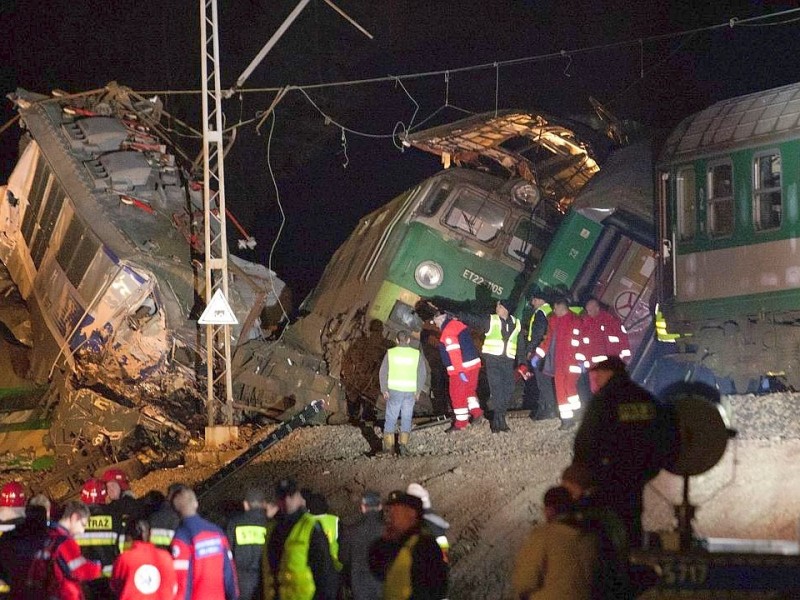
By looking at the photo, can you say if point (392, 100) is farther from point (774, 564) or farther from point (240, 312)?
point (774, 564)

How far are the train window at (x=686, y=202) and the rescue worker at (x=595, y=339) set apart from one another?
1789 mm

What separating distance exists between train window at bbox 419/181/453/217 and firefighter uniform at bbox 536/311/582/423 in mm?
4682

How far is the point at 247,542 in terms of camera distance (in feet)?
23.4

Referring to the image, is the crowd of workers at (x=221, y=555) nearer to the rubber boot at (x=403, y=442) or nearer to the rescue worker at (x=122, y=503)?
the rescue worker at (x=122, y=503)

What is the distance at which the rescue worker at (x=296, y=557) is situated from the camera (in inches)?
249

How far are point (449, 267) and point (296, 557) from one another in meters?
10.8

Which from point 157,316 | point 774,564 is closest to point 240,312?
point 157,316

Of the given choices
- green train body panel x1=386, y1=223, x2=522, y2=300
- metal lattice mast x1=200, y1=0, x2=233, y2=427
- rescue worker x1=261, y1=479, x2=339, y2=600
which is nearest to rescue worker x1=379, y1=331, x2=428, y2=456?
metal lattice mast x1=200, y1=0, x2=233, y2=427

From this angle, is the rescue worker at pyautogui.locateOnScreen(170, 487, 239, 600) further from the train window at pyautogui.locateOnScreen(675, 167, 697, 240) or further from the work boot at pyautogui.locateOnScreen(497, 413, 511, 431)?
the train window at pyautogui.locateOnScreen(675, 167, 697, 240)

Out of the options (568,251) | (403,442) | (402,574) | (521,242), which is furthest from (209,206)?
(402,574)

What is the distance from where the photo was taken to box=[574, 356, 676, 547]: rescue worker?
5316mm

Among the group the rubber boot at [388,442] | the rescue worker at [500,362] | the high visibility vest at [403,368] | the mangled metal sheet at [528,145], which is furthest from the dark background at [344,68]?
the high visibility vest at [403,368]

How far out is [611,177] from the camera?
1555cm

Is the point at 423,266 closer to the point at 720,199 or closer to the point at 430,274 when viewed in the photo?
the point at 430,274
